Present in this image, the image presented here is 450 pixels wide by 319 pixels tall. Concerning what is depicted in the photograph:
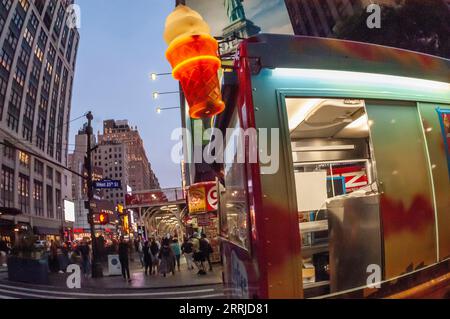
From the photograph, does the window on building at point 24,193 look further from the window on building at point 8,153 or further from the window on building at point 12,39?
the window on building at point 12,39

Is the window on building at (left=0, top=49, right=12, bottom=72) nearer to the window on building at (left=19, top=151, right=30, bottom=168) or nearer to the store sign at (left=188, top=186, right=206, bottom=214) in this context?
the window on building at (left=19, top=151, right=30, bottom=168)

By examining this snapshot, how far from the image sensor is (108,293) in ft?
44.3

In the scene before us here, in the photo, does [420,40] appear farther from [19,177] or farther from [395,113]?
[19,177]

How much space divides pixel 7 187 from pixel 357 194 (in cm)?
5458

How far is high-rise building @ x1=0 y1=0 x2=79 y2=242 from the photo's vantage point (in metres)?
49.2

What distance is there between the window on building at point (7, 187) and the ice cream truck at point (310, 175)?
51.9m

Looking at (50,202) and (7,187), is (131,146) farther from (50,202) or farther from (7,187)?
(7,187)

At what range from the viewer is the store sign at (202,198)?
19.4 meters

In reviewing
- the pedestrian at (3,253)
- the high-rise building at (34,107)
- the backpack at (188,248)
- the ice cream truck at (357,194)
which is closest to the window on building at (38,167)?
the high-rise building at (34,107)

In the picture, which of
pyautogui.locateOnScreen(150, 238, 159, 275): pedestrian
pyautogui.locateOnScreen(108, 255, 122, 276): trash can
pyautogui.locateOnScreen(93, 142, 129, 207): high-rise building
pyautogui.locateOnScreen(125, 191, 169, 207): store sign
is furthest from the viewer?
pyautogui.locateOnScreen(93, 142, 129, 207): high-rise building

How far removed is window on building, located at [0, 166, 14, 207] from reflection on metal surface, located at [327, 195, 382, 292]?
52150mm

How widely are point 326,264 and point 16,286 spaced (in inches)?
704

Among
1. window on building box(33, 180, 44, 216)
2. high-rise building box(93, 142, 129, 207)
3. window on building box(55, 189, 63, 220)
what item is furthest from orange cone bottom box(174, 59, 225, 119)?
high-rise building box(93, 142, 129, 207)

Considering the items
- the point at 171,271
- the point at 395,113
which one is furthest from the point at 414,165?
the point at 171,271
